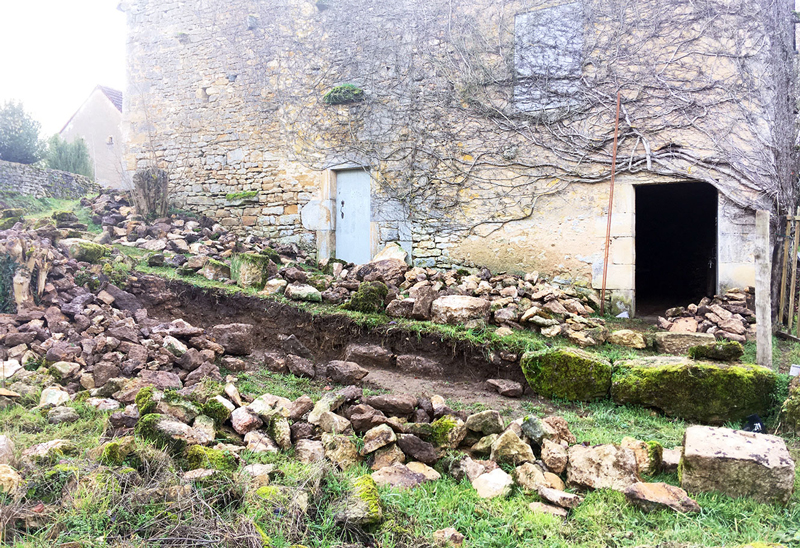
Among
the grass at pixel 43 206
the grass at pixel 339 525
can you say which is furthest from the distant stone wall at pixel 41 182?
the grass at pixel 339 525

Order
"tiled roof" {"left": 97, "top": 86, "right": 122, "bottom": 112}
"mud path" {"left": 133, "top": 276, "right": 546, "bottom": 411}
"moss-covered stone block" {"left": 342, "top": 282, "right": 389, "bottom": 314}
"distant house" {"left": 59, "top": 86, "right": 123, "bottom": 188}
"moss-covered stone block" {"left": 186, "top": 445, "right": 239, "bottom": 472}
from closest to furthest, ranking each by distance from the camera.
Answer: "moss-covered stone block" {"left": 186, "top": 445, "right": 239, "bottom": 472}, "mud path" {"left": 133, "top": 276, "right": 546, "bottom": 411}, "moss-covered stone block" {"left": 342, "top": 282, "right": 389, "bottom": 314}, "distant house" {"left": 59, "top": 86, "right": 123, "bottom": 188}, "tiled roof" {"left": 97, "top": 86, "right": 122, "bottom": 112}

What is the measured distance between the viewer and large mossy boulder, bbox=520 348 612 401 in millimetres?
4738

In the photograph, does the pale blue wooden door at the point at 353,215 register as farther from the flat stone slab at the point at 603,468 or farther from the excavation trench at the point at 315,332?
the flat stone slab at the point at 603,468

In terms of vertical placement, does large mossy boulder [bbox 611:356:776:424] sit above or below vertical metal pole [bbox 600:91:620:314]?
below

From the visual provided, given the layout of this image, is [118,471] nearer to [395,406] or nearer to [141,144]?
[395,406]

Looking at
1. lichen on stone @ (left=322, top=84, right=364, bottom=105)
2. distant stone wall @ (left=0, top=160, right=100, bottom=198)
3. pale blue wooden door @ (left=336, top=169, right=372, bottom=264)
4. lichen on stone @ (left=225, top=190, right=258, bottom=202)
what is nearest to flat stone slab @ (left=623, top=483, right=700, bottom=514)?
pale blue wooden door @ (left=336, top=169, right=372, bottom=264)

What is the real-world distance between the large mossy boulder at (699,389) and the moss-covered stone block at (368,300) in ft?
9.64

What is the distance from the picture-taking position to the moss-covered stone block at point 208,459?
304 centimetres

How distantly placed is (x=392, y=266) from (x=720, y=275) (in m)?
4.68

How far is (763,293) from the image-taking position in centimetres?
457

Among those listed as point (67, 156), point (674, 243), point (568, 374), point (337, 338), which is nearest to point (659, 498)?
point (568, 374)

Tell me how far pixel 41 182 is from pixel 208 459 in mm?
12433

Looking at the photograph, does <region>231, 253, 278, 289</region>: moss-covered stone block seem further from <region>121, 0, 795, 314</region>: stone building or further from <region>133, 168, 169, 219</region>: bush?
<region>133, 168, 169, 219</region>: bush

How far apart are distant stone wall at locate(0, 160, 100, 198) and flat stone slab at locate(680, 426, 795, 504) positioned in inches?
532
